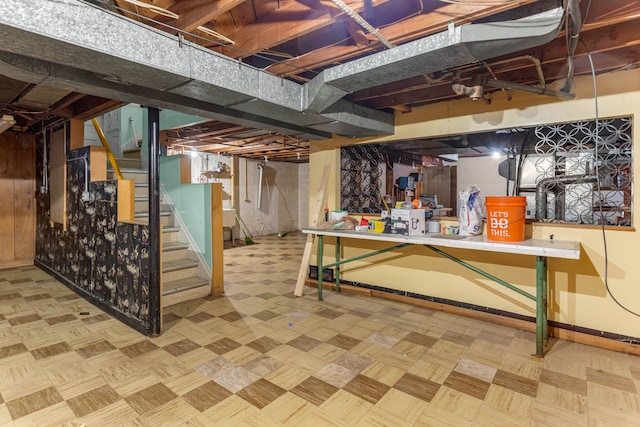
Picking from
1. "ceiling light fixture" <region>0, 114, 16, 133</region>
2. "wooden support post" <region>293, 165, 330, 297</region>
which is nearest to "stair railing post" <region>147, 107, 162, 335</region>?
"wooden support post" <region>293, 165, 330, 297</region>

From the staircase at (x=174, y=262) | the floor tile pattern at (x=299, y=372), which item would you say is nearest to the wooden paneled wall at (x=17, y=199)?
the staircase at (x=174, y=262)

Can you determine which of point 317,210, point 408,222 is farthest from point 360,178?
point 408,222

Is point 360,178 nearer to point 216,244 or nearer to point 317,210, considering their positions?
point 317,210

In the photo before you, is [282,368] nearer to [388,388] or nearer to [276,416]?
[276,416]

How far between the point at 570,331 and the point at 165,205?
4.81 m

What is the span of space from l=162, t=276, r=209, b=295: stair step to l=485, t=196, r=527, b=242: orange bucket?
319cm

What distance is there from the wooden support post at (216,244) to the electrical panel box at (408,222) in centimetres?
216

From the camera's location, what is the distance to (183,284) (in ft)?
13.0

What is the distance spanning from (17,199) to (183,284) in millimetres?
3756

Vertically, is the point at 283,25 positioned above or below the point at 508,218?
Result: above

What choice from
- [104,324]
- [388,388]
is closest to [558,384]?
[388,388]

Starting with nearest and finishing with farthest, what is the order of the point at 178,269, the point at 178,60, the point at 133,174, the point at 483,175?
the point at 178,60, the point at 178,269, the point at 133,174, the point at 483,175

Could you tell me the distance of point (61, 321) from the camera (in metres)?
3.22

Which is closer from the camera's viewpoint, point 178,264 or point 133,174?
point 178,264
